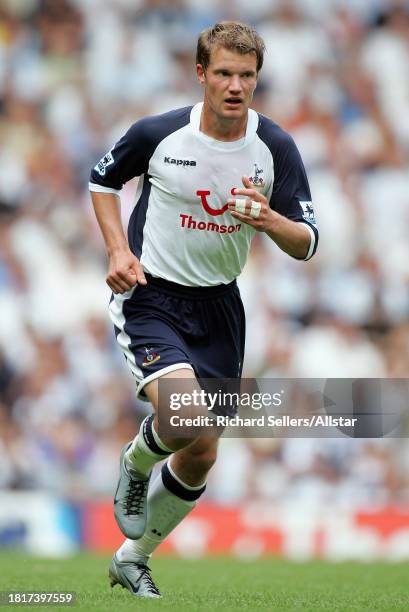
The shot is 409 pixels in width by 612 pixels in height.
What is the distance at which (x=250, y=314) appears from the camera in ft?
44.1

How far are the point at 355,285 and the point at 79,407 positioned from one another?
3.44 m

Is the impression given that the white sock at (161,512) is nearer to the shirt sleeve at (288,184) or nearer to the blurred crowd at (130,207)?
the shirt sleeve at (288,184)

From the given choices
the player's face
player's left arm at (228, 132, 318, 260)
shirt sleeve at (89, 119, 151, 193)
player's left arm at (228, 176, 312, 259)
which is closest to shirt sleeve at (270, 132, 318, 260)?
player's left arm at (228, 132, 318, 260)

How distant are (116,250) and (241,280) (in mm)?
7709

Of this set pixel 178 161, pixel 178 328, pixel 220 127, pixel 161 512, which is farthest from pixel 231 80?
pixel 161 512

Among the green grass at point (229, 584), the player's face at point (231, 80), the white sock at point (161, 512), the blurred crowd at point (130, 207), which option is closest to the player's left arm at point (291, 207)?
the player's face at point (231, 80)

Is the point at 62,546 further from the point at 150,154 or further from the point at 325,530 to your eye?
the point at 150,154

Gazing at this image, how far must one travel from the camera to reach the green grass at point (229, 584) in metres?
5.75

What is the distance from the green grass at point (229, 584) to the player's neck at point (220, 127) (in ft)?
7.68

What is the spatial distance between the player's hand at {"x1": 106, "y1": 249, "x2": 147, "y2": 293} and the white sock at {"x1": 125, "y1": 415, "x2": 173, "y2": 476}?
0.71 metres

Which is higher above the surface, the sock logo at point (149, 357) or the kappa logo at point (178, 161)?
the kappa logo at point (178, 161)

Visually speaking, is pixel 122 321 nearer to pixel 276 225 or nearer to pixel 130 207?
pixel 276 225

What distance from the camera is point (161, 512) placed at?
6.48m

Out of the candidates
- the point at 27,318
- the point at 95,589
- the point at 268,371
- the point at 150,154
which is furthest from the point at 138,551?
the point at 27,318
